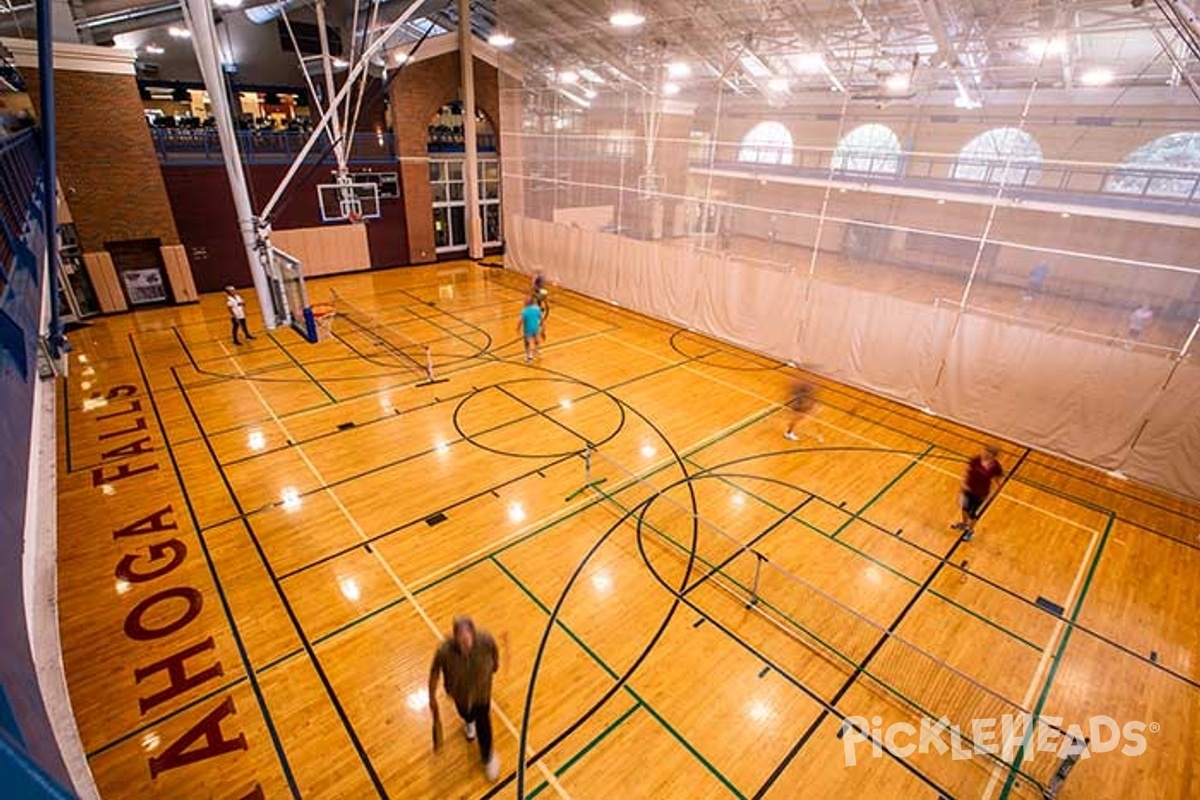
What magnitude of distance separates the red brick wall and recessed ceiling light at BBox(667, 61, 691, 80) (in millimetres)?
15002

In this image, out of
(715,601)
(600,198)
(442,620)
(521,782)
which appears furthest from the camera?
(600,198)

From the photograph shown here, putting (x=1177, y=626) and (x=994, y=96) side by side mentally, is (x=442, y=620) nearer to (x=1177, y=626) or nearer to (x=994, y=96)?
(x=1177, y=626)

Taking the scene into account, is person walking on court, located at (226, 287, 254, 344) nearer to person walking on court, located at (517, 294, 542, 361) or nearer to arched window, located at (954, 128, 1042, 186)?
person walking on court, located at (517, 294, 542, 361)

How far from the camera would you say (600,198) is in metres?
19.3

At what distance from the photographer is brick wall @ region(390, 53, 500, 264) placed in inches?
835

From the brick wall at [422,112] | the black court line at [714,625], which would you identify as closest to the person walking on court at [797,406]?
the black court line at [714,625]

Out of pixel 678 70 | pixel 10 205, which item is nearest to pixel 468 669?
pixel 10 205

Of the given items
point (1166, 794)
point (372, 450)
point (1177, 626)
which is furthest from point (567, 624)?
point (1177, 626)

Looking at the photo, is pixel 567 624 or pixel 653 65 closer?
pixel 567 624

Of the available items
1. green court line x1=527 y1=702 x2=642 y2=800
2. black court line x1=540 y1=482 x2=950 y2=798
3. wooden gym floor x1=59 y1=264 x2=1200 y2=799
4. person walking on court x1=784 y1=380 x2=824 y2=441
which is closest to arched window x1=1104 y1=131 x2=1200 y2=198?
wooden gym floor x1=59 y1=264 x2=1200 y2=799

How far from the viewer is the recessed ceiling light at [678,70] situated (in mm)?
15211

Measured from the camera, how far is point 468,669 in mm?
4613

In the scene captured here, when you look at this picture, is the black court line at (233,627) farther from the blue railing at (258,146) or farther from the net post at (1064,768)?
the blue railing at (258,146)

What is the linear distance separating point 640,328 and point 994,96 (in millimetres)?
11071
